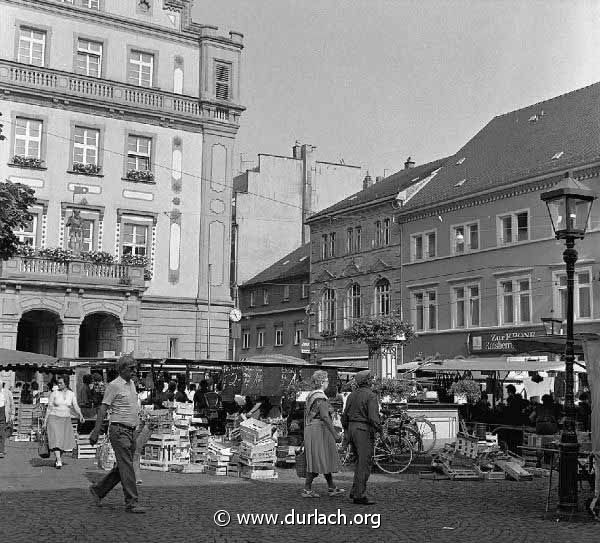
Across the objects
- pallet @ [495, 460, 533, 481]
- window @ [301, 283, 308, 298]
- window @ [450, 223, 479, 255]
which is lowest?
pallet @ [495, 460, 533, 481]

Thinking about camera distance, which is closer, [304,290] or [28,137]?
[28,137]

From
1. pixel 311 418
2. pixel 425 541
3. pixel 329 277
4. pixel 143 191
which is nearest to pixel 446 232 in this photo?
pixel 329 277

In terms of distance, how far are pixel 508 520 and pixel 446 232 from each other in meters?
35.5

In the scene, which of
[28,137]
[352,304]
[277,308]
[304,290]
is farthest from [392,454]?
[277,308]

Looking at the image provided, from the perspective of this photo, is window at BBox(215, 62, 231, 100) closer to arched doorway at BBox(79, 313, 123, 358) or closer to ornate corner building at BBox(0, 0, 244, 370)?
ornate corner building at BBox(0, 0, 244, 370)

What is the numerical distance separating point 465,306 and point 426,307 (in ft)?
9.49

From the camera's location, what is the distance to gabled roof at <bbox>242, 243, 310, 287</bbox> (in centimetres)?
5981

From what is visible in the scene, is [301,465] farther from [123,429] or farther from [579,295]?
[579,295]

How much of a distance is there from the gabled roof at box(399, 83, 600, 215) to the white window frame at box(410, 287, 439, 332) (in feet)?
13.8

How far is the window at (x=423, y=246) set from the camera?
47.4 metres

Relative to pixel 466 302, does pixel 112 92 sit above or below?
above

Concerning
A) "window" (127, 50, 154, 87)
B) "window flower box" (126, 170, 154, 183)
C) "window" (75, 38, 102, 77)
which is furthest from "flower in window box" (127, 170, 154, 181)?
"window" (75, 38, 102, 77)

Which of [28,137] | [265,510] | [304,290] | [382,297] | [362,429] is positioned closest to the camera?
[265,510]

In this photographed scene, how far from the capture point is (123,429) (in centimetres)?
1114
